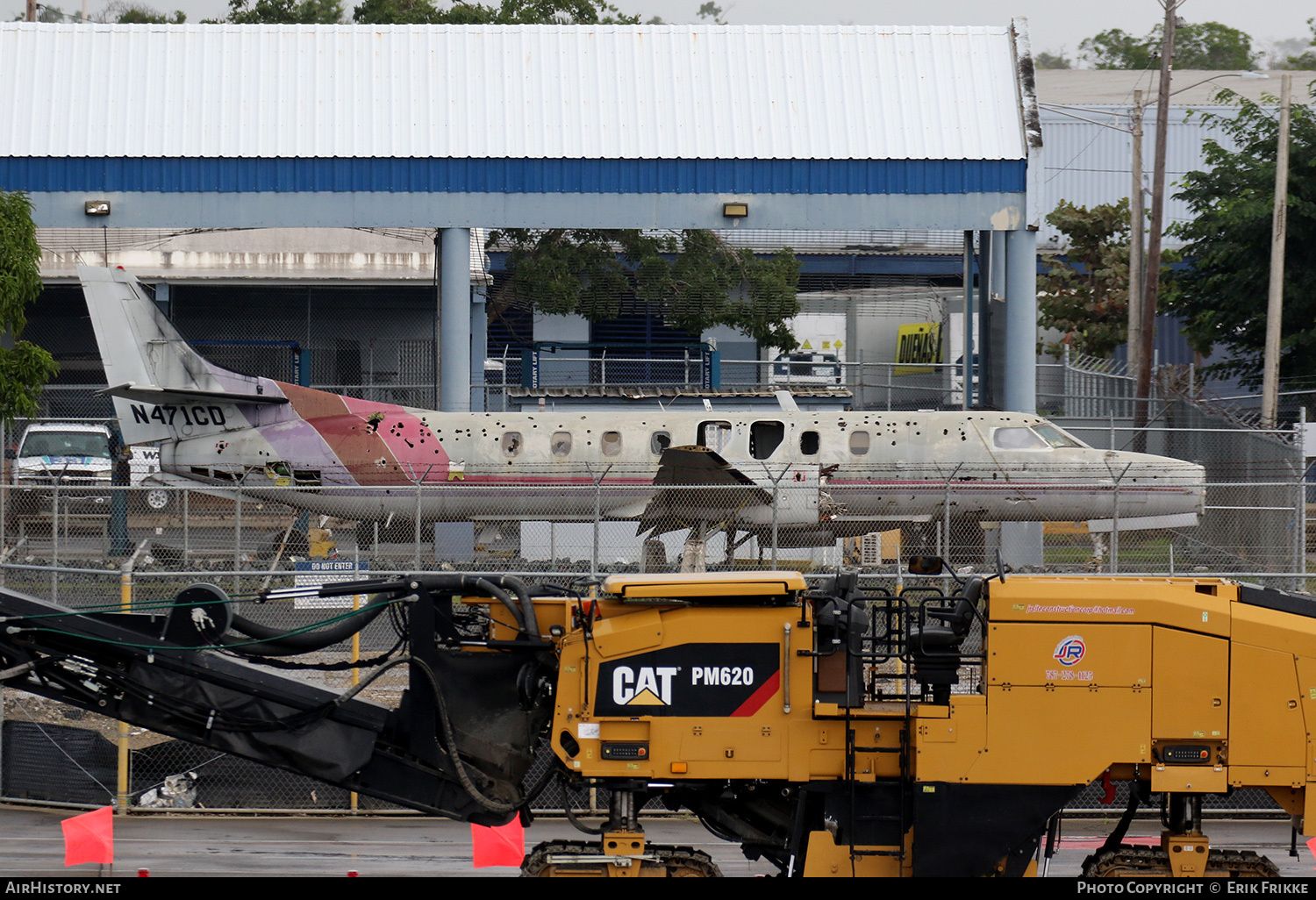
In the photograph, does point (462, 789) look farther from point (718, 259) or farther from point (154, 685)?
point (718, 259)

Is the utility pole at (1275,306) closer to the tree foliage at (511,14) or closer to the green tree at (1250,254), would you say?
the green tree at (1250,254)

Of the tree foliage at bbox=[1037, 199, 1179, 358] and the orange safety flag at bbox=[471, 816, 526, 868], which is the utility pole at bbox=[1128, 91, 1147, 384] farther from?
the orange safety flag at bbox=[471, 816, 526, 868]

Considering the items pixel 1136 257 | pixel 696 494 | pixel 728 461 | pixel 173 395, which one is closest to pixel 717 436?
→ pixel 728 461

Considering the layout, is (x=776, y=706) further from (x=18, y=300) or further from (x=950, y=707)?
(x=18, y=300)

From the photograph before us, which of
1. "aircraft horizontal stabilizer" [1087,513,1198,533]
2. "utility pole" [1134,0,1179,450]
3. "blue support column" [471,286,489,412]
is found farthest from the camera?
"utility pole" [1134,0,1179,450]

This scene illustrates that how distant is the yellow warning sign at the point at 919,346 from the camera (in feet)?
157

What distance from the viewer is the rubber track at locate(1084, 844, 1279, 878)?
8578mm

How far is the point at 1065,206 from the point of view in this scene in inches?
2183

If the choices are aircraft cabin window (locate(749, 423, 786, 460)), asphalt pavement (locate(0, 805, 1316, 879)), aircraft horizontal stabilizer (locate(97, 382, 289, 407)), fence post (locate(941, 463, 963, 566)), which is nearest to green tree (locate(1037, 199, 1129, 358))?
aircraft cabin window (locate(749, 423, 786, 460))

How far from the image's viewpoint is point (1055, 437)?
22.9m

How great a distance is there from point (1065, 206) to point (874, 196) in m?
30.2

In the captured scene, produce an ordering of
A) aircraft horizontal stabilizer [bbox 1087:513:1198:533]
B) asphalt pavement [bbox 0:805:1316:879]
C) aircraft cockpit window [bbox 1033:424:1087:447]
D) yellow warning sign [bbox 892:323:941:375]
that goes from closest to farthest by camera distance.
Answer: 1. asphalt pavement [bbox 0:805:1316:879]
2. aircraft horizontal stabilizer [bbox 1087:513:1198:533]
3. aircraft cockpit window [bbox 1033:424:1087:447]
4. yellow warning sign [bbox 892:323:941:375]

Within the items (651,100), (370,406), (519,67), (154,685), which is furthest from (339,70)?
(154,685)

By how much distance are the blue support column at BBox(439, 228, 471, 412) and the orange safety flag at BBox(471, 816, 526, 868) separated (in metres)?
17.8
